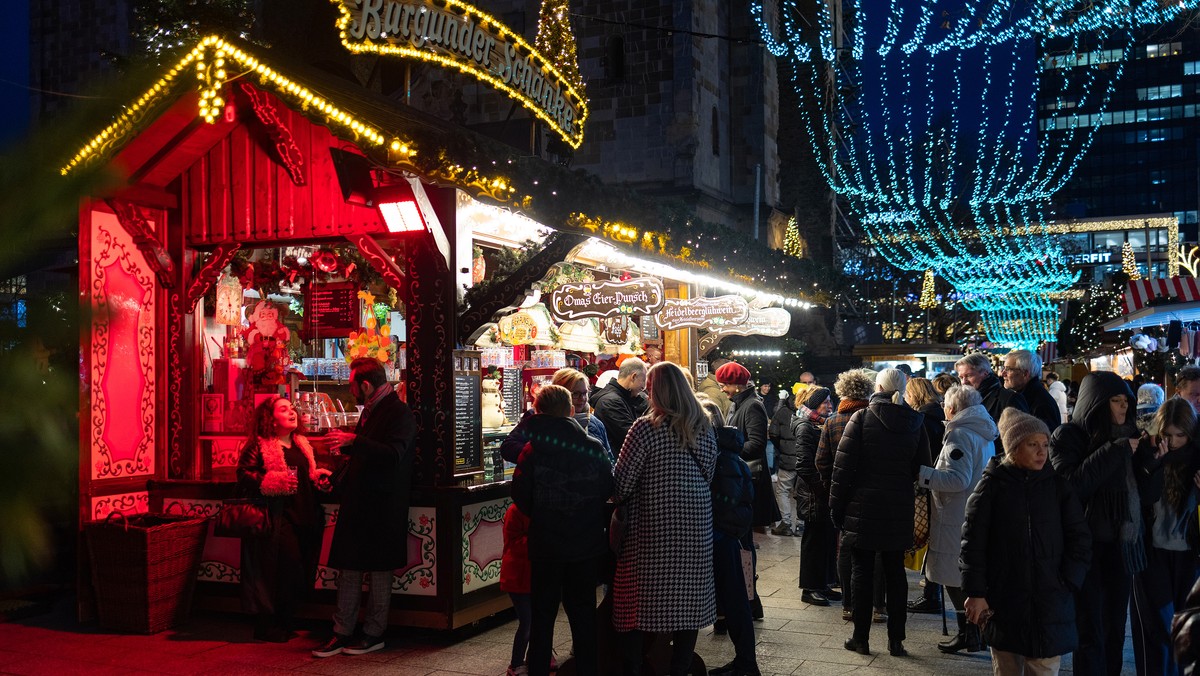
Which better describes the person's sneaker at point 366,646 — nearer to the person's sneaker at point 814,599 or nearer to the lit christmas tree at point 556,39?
the person's sneaker at point 814,599

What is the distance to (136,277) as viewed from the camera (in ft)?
28.8

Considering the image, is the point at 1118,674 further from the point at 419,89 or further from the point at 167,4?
the point at 419,89

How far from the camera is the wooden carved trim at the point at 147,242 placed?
8.51m

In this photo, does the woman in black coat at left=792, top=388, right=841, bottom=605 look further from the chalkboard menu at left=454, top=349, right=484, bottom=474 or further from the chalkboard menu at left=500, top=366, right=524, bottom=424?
the chalkboard menu at left=500, top=366, right=524, bottom=424

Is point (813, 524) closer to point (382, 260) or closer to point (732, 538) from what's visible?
point (732, 538)

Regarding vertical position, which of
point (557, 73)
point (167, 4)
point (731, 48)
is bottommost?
point (557, 73)

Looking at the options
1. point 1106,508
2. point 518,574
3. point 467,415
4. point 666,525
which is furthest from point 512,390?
point 1106,508

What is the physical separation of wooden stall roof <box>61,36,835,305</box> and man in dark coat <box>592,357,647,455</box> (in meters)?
1.19

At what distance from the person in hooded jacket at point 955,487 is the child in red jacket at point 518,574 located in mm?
2829

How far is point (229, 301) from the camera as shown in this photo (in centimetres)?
955

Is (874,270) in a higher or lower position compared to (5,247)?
higher

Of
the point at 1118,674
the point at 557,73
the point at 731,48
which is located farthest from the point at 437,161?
the point at 731,48

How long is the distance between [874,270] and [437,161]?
48991 mm

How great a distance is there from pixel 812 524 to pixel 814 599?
637 mm
